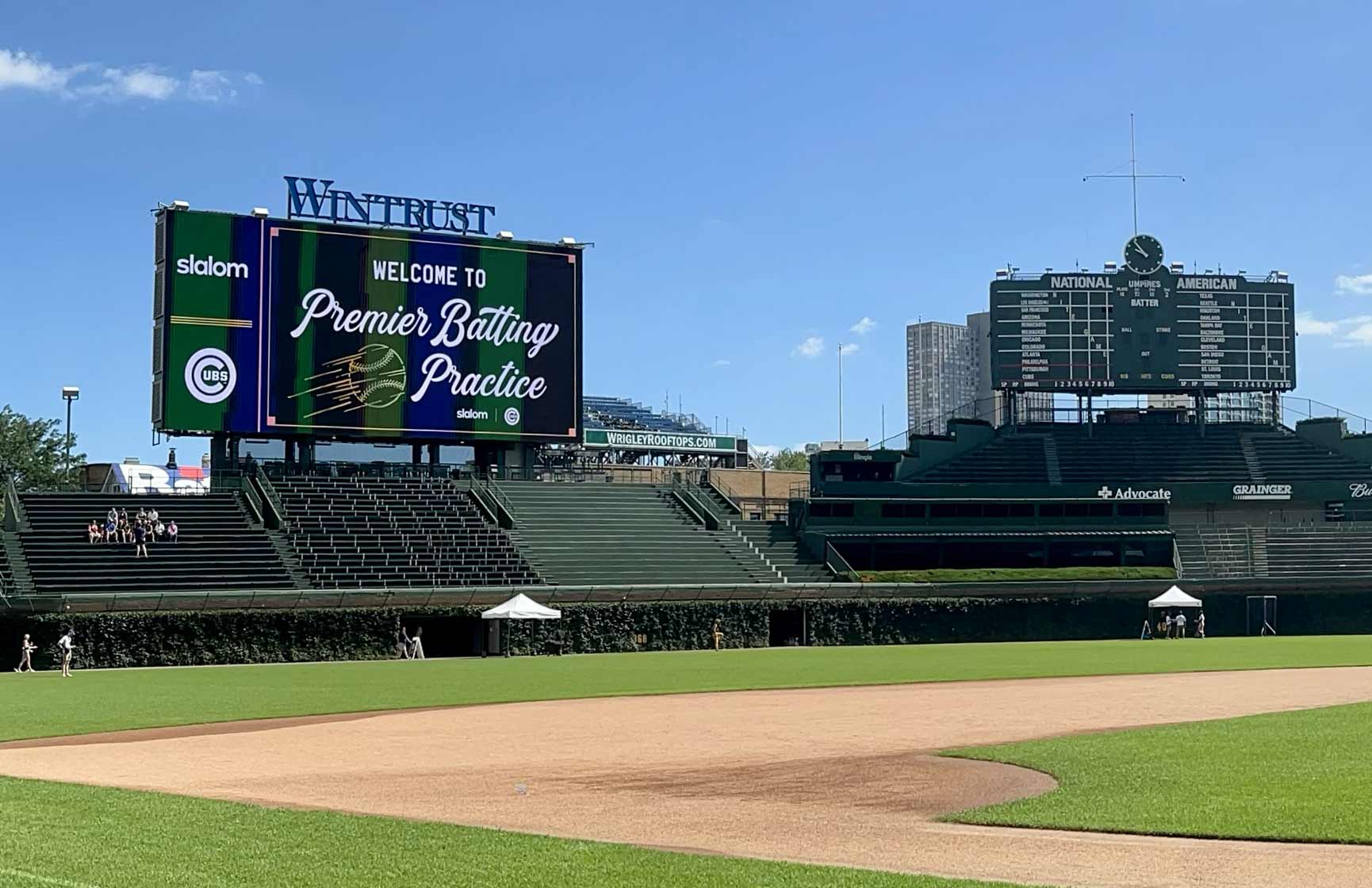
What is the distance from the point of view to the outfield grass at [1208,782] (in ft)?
47.4

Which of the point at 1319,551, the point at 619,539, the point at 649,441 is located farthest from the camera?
the point at 649,441

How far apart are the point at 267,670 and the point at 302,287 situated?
73.4ft

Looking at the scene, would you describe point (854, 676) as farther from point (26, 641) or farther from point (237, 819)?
point (237, 819)

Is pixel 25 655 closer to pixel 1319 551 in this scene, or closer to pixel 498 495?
pixel 498 495

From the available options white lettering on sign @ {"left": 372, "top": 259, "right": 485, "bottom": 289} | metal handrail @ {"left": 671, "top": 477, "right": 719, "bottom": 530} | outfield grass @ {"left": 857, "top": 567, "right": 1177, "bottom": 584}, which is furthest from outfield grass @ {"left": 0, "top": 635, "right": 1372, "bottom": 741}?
white lettering on sign @ {"left": 372, "top": 259, "right": 485, "bottom": 289}

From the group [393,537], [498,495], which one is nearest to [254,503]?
[393,537]

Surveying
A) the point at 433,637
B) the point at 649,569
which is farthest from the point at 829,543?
the point at 433,637

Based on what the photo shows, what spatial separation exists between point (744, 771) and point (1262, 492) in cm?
6581

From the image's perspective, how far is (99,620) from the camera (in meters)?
47.8

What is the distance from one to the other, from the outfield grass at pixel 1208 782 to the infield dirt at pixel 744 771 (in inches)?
19.1

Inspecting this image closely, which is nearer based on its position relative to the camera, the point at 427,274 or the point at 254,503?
the point at 254,503

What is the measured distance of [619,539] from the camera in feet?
216

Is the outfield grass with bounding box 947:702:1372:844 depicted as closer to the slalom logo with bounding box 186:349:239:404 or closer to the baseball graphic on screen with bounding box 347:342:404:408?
the baseball graphic on screen with bounding box 347:342:404:408

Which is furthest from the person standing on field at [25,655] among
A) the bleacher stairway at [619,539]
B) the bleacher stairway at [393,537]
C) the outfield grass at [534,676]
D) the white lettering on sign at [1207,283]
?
the white lettering on sign at [1207,283]
